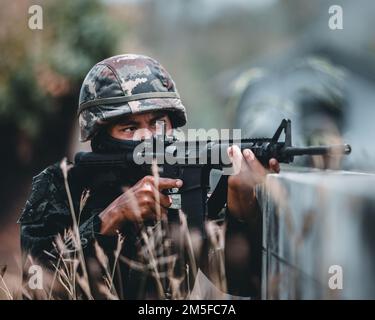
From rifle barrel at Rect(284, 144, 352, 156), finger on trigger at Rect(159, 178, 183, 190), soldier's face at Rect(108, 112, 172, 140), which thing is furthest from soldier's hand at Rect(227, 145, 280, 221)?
soldier's face at Rect(108, 112, 172, 140)

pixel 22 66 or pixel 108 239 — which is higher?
pixel 22 66

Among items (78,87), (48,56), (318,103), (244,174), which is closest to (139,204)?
(244,174)

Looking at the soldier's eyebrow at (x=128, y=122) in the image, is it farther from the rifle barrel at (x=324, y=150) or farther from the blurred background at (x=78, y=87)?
the blurred background at (x=78, y=87)

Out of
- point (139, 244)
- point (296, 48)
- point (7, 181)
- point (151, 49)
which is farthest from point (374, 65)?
point (151, 49)

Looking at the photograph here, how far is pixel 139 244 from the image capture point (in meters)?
3.78

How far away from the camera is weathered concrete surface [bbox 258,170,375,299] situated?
2342 mm

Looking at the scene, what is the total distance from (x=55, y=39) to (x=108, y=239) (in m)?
11.0

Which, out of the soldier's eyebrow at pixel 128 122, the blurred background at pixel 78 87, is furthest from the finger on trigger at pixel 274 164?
the blurred background at pixel 78 87

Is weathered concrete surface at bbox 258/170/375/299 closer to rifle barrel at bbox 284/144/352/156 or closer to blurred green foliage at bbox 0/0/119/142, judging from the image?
rifle barrel at bbox 284/144/352/156

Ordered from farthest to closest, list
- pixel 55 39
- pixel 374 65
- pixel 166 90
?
pixel 374 65
pixel 55 39
pixel 166 90

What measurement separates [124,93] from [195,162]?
27.9 inches

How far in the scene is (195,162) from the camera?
3670 millimetres

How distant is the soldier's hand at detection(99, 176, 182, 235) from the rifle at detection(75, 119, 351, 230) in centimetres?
10
